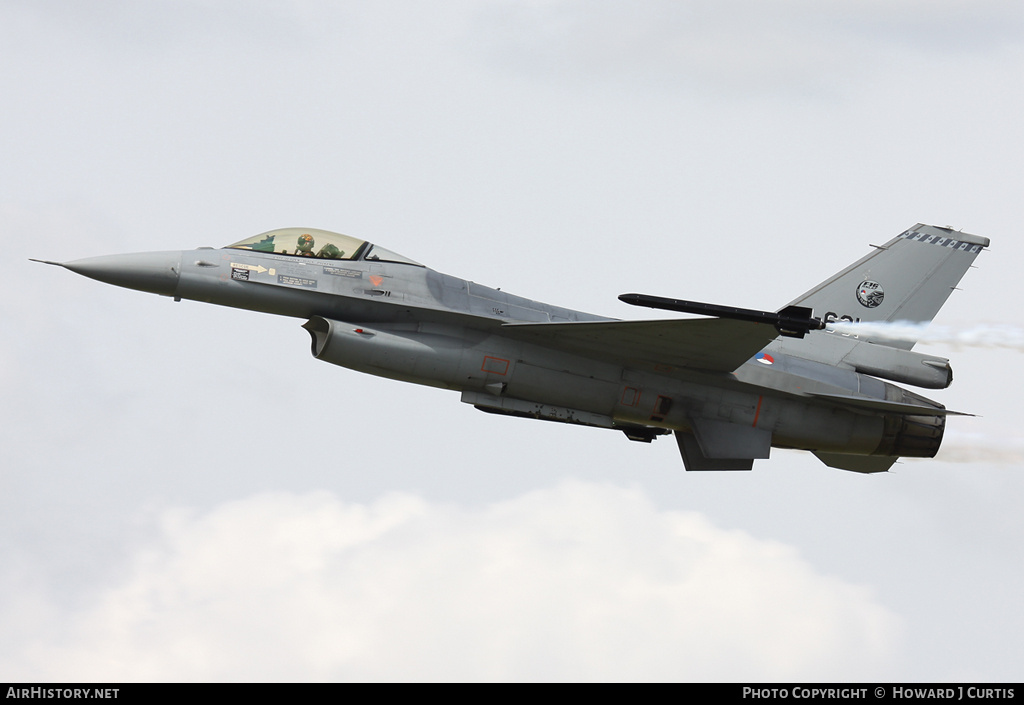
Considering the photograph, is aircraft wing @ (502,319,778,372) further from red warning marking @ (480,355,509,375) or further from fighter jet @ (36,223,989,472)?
red warning marking @ (480,355,509,375)

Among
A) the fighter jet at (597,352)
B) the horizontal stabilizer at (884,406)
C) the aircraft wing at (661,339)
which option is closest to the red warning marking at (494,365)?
the fighter jet at (597,352)

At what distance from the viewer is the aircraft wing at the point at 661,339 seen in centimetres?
1748

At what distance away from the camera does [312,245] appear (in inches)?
702

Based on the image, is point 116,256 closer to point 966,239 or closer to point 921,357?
point 921,357

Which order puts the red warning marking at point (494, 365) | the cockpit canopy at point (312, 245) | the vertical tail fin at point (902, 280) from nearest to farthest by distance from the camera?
the cockpit canopy at point (312, 245)
the red warning marking at point (494, 365)
the vertical tail fin at point (902, 280)

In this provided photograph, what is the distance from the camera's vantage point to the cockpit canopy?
17.7 m

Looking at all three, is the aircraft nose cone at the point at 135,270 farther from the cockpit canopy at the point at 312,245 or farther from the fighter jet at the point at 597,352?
the cockpit canopy at the point at 312,245

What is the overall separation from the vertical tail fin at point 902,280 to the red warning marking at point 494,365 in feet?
20.4

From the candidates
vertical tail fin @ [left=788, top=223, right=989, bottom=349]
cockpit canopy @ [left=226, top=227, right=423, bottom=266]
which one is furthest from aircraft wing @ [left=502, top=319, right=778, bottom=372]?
vertical tail fin @ [left=788, top=223, right=989, bottom=349]

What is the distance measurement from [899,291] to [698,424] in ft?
16.0

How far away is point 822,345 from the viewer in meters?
20.3

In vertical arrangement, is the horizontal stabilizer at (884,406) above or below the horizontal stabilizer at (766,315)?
below

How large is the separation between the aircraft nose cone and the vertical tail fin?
35.4 feet

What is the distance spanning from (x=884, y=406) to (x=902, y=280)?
9.68 ft
